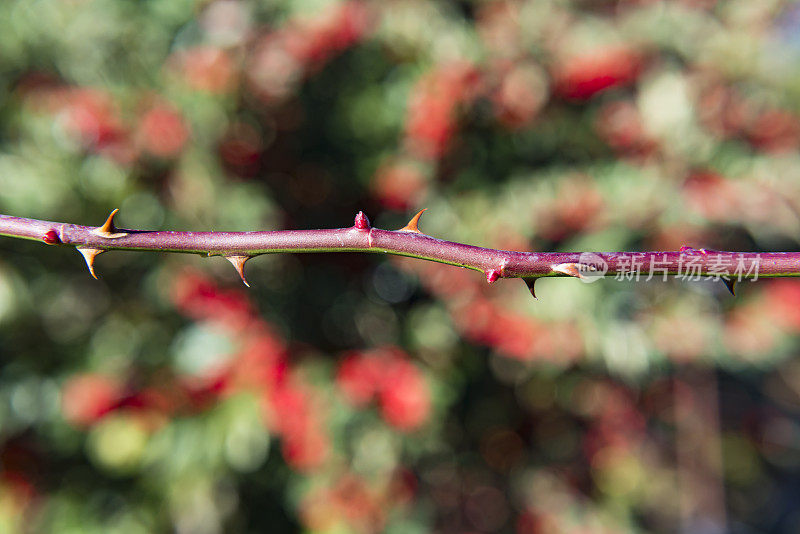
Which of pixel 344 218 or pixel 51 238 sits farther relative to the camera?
pixel 344 218

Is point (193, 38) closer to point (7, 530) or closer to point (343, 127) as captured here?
point (343, 127)

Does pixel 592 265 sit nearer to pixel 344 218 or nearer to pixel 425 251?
pixel 425 251

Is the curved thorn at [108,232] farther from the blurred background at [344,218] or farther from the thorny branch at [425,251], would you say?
the blurred background at [344,218]

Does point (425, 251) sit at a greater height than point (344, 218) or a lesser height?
lesser

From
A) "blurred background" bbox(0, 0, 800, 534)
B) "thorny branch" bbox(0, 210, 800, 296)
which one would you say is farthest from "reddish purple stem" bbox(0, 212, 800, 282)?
"blurred background" bbox(0, 0, 800, 534)

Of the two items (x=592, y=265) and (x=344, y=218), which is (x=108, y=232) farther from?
(x=344, y=218)

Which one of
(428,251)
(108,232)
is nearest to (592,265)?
(428,251)

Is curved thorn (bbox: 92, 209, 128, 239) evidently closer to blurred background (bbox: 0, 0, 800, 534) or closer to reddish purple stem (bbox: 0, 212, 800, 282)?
reddish purple stem (bbox: 0, 212, 800, 282)

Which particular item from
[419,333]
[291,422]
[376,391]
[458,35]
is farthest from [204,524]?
[458,35]
